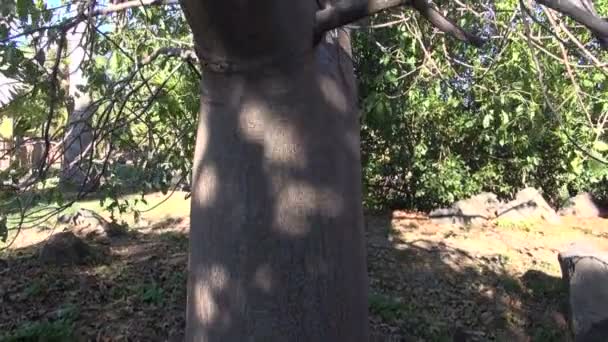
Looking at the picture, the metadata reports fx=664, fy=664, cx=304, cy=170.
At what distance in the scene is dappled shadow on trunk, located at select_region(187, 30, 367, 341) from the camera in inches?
79.4

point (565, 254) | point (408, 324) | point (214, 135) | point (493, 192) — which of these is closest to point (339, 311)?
point (214, 135)

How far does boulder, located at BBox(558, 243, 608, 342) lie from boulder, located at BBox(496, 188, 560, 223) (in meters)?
2.69

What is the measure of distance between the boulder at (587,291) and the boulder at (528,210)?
8.82ft

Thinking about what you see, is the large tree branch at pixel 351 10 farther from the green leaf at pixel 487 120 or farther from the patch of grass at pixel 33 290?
the green leaf at pixel 487 120

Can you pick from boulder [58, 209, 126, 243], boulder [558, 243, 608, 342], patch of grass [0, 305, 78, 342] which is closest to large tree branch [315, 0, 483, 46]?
patch of grass [0, 305, 78, 342]

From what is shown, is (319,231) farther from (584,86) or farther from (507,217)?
(507,217)

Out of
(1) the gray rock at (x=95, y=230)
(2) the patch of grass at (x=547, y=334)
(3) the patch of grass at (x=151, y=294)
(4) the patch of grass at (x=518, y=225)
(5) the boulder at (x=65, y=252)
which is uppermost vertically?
(4) the patch of grass at (x=518, y=225)

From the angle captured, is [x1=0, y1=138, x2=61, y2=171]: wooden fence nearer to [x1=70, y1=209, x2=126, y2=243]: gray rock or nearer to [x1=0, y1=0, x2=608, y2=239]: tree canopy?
[x1=0, y1=0, x2=608, y2=239]: tree canopy

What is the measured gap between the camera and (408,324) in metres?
4.68

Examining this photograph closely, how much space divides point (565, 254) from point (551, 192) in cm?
403

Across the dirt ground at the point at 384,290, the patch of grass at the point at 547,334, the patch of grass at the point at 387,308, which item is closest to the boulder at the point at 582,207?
the dirt ground at the point at 384,290

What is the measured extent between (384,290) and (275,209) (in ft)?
11.5

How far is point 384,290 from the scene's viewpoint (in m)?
5.32

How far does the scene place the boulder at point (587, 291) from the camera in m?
4.37
